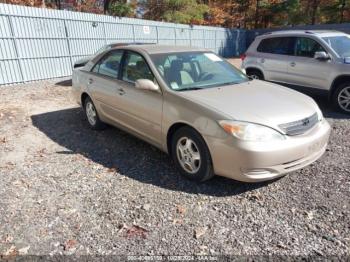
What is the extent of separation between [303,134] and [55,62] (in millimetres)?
10834

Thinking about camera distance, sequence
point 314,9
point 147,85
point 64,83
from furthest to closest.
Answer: point 314,9 → point 64,83 → point 147,85

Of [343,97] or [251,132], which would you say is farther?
[343,97]

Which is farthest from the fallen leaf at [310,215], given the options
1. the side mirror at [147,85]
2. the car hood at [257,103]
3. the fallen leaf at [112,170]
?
the fallen leaf at [112,170]

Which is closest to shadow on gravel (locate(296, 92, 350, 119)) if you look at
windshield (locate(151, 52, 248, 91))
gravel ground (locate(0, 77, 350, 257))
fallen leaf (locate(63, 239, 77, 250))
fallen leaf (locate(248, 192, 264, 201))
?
gravel ground (locate(0, 77, 350, 257))

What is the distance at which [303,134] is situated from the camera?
138 inches

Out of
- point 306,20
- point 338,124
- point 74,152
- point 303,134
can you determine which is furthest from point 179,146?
point 306,20

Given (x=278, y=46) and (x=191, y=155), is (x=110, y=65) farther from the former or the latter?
(x=278, y=46)

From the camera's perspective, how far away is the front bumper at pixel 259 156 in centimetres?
324

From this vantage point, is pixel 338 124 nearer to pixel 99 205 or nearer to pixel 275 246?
pixel 275 246

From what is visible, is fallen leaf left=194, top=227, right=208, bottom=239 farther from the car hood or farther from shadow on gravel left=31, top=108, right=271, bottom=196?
the car hood

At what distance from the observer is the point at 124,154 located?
484 cm

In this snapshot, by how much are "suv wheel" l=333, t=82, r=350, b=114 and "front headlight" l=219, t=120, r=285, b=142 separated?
4174mm

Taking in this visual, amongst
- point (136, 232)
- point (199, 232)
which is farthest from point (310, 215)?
point (136, 232)

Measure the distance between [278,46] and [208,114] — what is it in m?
5.28
